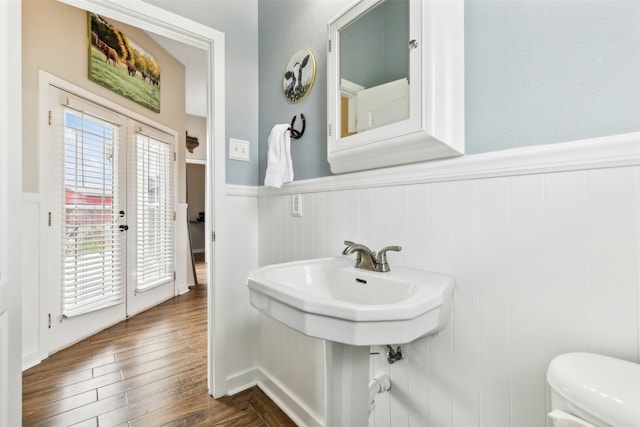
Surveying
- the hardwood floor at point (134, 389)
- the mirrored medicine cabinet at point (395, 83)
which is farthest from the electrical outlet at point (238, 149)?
the hardwood floor at point (134, 389)

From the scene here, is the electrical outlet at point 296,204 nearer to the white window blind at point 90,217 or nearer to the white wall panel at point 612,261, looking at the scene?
the white wall panel at point 612,261

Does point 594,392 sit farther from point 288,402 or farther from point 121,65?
point 121,65

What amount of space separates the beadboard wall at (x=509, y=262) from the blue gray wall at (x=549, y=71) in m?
0.05

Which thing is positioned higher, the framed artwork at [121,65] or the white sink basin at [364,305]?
the framed artwork at [121,65]

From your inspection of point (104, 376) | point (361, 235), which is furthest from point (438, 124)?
point (104, 376)

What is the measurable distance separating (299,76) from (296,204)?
665 mm

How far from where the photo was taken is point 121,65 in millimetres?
2666

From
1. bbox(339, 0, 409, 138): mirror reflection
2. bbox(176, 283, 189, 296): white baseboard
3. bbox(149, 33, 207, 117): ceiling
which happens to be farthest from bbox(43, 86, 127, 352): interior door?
bbox(339, 0, 409, 138): mirror reflection

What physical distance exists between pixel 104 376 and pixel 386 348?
1894 millimetres

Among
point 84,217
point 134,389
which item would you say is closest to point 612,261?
point 134,389

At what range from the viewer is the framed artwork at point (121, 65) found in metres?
2.41

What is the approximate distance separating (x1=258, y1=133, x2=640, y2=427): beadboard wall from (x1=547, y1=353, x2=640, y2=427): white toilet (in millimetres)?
140

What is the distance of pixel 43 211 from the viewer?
6.68 ft

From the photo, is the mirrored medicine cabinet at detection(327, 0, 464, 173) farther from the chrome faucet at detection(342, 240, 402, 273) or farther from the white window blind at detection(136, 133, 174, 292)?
the white window blind at detection(136, 133, 174, 292)
